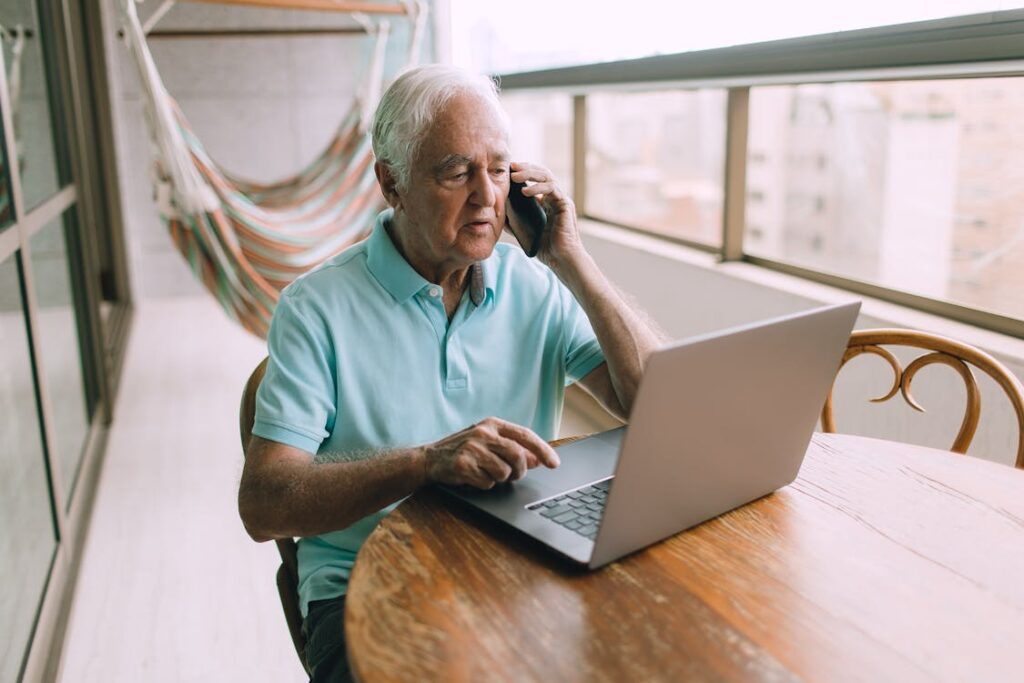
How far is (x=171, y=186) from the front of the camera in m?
3.20

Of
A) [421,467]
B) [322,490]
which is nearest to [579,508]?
[421,467]

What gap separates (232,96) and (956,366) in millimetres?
4729

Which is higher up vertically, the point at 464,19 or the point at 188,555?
the point at 464,19

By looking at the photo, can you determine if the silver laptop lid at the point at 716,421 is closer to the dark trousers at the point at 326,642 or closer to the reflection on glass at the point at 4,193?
the dark trousers at the point at 326,642

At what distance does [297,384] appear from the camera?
1119 millimetres

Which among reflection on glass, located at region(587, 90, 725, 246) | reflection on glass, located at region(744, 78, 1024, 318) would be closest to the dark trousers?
reflection on glass, located at region(744, 78, 1024, 318)

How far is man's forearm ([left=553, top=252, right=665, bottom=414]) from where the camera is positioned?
129cm

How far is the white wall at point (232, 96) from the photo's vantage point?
16.5ft

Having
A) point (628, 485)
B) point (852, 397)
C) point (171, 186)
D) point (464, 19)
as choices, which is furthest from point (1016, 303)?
point (464, 19)

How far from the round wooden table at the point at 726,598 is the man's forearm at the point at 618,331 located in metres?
0.32

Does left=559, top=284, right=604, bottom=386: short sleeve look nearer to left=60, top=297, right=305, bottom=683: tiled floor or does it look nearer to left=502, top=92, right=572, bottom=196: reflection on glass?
left=60, top=297, right=305, bottom=683: tiled floor

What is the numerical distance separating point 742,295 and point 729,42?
2.14ft

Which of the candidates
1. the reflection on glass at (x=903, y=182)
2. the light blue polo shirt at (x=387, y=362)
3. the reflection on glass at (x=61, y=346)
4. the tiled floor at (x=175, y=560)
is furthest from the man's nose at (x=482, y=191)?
the reflection on glass at (x=61, y=346)

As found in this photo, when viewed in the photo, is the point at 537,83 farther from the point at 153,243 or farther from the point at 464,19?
the point at 153,243
